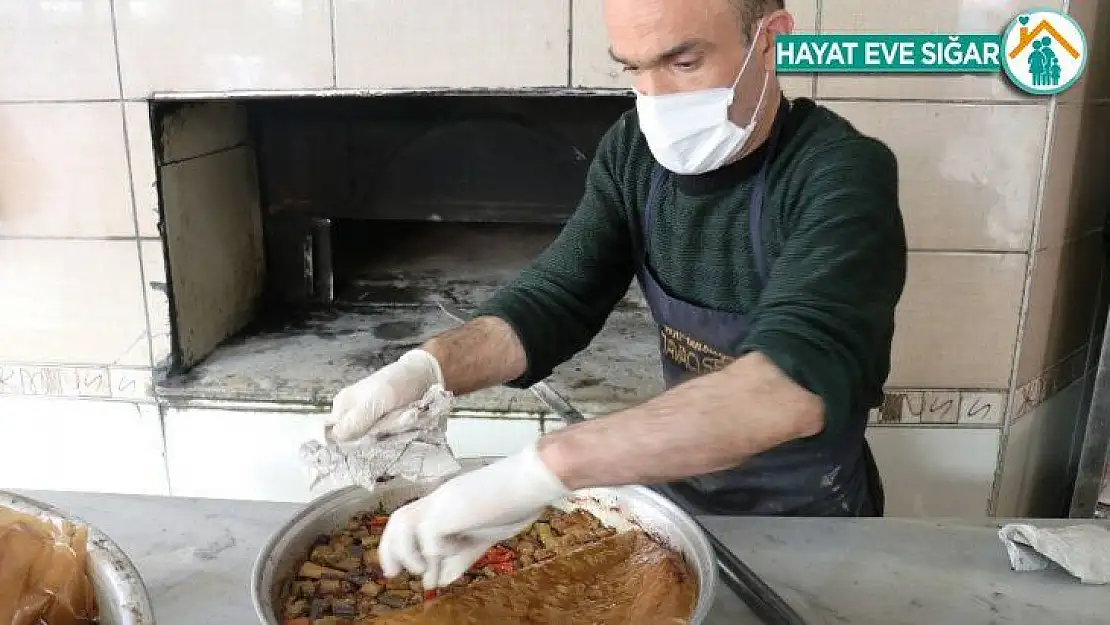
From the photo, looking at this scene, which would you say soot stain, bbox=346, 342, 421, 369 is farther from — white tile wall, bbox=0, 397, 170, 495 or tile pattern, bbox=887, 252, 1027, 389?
tile pattern, bbox=887, 252, 1027, 389

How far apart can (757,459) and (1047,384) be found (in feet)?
3.46

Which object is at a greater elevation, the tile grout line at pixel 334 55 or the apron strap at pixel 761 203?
the tile grout line at pixel 334 55

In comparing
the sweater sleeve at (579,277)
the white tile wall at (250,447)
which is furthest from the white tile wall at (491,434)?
the sweater sleeve at (579,277)

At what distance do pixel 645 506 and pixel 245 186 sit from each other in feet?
5.55

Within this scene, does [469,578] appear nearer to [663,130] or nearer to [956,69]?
[663,130]

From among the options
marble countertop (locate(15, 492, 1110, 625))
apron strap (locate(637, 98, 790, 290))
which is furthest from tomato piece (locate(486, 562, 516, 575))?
apron strap (locate(637, 98, 790, 290))

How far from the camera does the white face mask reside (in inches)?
44.8

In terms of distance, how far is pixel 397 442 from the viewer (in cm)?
104

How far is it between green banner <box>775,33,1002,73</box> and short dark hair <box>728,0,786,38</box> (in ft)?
1.86

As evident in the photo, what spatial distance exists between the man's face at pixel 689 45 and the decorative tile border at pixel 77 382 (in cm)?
141

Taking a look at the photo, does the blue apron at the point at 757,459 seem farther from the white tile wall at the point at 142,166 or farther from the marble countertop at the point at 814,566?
the white tile wall at the point at 142,166

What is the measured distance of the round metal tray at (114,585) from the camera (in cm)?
68

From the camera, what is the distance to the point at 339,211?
92.7 inches

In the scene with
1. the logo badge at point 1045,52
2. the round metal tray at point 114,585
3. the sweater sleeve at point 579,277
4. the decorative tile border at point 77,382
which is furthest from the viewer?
the decorative tile border at point 77,382
